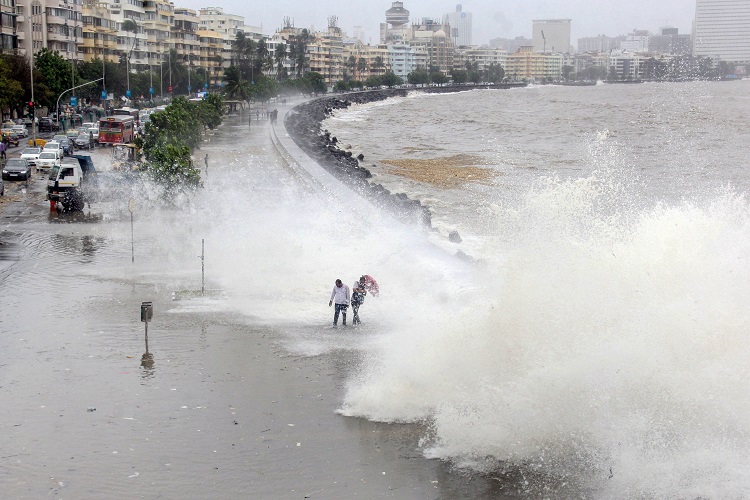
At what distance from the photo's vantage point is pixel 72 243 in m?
21.1

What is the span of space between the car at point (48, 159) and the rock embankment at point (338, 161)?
34.6ft

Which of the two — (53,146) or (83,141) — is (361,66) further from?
(53,146)

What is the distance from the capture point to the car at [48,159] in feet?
117

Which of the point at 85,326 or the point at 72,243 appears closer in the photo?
the point at 85,326

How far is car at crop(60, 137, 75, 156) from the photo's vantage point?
40.6m

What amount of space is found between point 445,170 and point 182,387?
35065 millimetres

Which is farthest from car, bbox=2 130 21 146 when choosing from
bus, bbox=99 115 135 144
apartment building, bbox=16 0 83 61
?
apartment building, bbox=16 0 83 61

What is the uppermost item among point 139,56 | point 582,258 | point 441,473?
point 139,56

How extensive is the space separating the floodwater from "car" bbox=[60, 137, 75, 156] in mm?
20813

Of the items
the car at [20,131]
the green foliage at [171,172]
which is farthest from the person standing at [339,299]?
the car at [20,131]

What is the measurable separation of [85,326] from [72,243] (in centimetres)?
767

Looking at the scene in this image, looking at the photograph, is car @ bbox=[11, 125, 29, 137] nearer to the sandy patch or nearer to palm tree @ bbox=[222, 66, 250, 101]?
the sandy patch

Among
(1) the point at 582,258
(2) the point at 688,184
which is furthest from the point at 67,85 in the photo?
(1) the point at 582,258

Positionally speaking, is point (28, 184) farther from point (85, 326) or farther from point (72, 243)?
point (85, 326)
